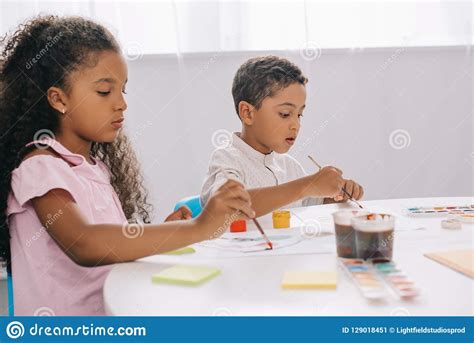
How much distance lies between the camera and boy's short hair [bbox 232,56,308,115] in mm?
1624

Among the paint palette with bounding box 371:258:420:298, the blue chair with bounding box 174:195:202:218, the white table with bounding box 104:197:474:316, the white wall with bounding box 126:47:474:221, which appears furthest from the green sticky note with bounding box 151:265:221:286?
the white wall with bounding box 126:47:474:221

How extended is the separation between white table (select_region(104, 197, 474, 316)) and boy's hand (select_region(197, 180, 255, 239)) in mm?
58

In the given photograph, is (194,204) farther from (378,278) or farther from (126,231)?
(378,278)

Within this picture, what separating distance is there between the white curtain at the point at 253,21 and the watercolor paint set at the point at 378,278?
5.53 feet

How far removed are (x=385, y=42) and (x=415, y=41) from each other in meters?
0.14

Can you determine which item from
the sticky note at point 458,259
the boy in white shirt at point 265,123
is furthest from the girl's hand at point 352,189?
the sticky note at point 458,259

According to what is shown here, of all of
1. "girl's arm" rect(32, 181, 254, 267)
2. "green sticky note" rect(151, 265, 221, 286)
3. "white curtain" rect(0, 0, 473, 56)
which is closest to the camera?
"green sticky note" rect(151, 265, 221, 286)

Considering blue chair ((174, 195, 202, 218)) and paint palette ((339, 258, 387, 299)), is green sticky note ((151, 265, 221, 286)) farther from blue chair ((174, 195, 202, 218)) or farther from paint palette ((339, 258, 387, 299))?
blue chair ((174, 195, 202, 218))

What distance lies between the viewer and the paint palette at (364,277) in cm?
62

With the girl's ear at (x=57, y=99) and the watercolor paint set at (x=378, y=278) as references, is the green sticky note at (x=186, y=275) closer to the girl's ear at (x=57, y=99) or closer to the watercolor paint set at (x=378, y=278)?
the watercolor paint set at (x=378, y=278)

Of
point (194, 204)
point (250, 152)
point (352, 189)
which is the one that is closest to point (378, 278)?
point (352, 189)
